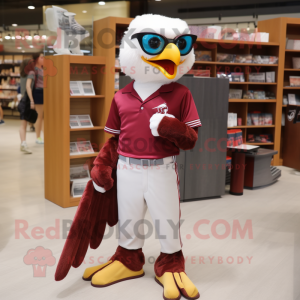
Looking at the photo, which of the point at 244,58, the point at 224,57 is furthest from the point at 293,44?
the point at 224,57

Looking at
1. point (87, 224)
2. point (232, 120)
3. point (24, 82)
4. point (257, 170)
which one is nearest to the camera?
A: point (87, 224)

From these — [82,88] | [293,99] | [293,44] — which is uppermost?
[293,44]

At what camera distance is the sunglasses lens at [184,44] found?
231 centimetres

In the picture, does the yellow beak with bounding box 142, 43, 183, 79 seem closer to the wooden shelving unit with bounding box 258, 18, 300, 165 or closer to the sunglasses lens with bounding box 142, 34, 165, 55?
the sunglasses lens with bounding box 142, 34, 165, 55

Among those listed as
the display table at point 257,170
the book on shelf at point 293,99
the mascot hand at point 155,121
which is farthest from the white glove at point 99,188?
the book on shelf at point 293,99

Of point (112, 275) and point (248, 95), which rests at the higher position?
point (248, 95)

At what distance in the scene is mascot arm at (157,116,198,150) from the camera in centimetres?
217

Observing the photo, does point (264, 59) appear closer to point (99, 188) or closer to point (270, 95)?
point (270, 95)

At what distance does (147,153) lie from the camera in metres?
2.34

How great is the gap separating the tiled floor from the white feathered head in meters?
1.34

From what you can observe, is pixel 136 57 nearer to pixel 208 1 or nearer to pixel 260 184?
pixel 260 184

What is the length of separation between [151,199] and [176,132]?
46 centimetres

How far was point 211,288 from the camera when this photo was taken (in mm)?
2531

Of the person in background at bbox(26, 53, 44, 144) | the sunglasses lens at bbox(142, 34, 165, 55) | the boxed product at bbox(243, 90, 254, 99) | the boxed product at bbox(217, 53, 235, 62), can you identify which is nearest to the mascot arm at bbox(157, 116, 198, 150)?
the sunglasses lens at bbox(142, 34, 165, 55)
